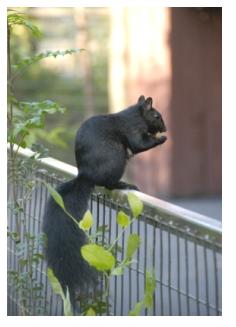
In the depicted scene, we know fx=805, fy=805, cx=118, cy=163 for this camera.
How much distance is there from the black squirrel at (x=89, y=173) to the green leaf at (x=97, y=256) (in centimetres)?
27

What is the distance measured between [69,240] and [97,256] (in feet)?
1.15

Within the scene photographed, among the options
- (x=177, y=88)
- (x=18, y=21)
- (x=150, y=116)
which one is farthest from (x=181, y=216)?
(x=177, y=88)

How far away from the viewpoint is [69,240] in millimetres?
2135

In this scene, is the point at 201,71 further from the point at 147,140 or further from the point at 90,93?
the point at 147,140

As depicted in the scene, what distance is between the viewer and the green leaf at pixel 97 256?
178 centimetres

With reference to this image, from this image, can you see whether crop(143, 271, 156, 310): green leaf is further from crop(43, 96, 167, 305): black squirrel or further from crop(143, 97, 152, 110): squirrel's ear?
crop(143, 97, 152, 110): squirrel's ear

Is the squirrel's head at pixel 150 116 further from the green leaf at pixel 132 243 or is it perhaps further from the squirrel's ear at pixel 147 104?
the green leaf at pixel 132 243

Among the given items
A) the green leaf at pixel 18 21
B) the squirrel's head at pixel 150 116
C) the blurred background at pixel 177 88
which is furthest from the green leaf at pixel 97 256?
the blurred background at pixel 177 88

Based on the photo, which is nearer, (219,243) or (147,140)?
(219,243)

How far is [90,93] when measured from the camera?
27.3 ft

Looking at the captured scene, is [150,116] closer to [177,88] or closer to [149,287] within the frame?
[149,287]

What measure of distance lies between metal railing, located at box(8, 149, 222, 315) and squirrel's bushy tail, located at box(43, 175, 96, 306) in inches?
2.4

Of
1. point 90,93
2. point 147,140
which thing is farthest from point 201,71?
point 147,140

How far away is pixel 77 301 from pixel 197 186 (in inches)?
196
